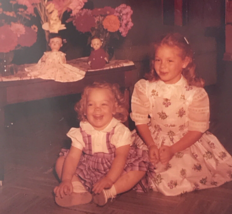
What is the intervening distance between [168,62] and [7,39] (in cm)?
64

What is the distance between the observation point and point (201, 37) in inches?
117

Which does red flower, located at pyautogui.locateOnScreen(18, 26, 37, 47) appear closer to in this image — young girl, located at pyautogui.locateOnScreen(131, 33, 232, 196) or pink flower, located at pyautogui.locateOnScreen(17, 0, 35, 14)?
pink flower, located at pyautogui.locateOnScreen(17, 0, 35, 14)

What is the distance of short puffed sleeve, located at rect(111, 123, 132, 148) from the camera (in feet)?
4.75

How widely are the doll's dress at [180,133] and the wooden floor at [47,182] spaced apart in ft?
0.16

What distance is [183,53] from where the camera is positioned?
1.52m

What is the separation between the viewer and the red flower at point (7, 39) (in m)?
1.48

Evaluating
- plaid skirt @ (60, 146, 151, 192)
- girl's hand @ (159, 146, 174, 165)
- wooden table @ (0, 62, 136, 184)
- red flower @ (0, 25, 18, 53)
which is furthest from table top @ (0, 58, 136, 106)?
girl's hand @ (159, 146, 174, 165)

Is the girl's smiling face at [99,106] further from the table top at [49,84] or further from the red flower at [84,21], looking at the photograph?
the red flower at [84,21]

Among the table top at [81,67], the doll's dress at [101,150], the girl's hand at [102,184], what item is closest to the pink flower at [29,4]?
the table top at [81,67]

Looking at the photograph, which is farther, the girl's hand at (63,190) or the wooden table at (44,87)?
the wooden table at (44,87)

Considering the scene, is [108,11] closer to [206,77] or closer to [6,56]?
[6,56]

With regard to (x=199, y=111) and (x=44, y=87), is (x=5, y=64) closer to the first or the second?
(x=44, y=87)

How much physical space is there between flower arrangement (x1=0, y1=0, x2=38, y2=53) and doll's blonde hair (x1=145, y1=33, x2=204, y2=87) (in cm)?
53

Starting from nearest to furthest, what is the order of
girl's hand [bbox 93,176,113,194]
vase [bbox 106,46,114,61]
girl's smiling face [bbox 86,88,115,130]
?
girl's hand [bbox 93,176,113,194], girl's smiling face [bbox 86,88,115,130], vase [bbox 106,46,114,61]
